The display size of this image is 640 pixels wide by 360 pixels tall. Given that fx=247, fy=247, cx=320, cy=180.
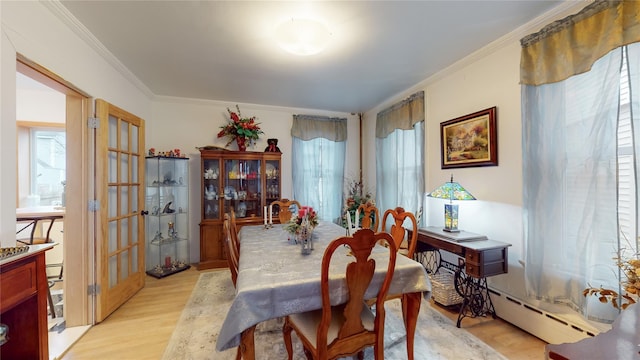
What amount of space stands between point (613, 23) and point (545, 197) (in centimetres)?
117

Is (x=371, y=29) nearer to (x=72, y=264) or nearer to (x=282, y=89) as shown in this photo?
(x=282, y=89)

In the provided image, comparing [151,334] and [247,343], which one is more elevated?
[247,343]

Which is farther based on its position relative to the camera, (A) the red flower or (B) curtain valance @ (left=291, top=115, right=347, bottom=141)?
(B) curtain valance @ (left=291, top=115, right=347, bottom=141)

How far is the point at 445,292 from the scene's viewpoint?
2.48 m

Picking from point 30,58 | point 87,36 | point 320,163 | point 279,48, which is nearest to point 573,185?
point 279,48

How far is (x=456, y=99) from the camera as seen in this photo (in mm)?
2738

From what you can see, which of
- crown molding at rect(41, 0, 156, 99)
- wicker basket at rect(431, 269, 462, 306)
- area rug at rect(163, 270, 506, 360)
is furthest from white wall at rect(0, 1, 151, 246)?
wicker basket at rect(431, 269, 462, 306)

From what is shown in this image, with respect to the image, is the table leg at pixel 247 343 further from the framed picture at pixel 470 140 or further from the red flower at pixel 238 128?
the red flower at pixel 238 128

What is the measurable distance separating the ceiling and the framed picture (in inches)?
26.6

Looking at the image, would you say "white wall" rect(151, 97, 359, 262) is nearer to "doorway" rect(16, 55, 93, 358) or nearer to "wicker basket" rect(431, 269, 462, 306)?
"doorway" rect(16, 55, 93, 358)

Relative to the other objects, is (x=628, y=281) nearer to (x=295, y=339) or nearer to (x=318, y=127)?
(x=295, y=339)

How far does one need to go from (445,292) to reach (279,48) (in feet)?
9.49

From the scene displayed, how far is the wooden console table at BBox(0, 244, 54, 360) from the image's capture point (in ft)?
4.01

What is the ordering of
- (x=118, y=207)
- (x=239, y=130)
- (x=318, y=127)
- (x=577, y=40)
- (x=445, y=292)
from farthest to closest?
(x=318, y=127) < (x=239, y=130) < (x=118, y=207) < (x=445, y=292) < (x=577, y=40)
